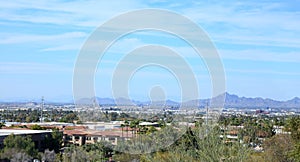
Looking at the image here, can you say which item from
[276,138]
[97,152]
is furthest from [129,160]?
[276,138]

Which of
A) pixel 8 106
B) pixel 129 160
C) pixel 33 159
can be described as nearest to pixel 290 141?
pixel 129 160

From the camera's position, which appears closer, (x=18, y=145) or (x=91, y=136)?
(x=18, y=145)

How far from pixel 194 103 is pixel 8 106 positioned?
71740mm

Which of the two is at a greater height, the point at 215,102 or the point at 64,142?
the point at 215,102

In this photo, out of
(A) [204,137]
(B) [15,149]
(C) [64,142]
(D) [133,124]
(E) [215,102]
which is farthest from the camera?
(C) [64,142]

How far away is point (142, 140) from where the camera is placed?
11641 mm

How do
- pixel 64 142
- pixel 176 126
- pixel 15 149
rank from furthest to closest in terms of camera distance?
pixel 64 142
pixel 15 149
pixel 176 126

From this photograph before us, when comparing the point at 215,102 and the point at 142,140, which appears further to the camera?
the point at 142,140

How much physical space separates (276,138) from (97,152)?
17.8 feet

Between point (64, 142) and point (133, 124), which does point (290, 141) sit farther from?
point (64, 142)

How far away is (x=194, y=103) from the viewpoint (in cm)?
1027

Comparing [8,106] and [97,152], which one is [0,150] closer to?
[97,152]

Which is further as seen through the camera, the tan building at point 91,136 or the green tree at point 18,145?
the tan building at point 91,136

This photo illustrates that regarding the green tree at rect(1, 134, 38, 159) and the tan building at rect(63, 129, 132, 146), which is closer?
the green tree at rect(1, 134, 38, 159)
